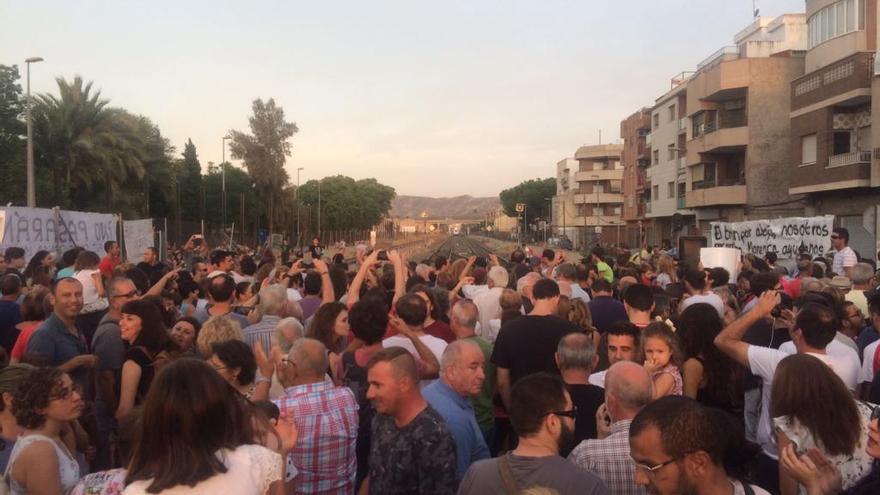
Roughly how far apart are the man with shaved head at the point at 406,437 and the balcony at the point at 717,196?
132ft

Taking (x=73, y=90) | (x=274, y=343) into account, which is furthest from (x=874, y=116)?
(x=73, y=90)

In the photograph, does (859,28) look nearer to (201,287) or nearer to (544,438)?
(201,287)

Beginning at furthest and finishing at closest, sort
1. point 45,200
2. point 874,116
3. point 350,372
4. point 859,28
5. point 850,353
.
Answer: point 45,200 < point 859,28 < point 874,116 < point 350,372 < point 850,353

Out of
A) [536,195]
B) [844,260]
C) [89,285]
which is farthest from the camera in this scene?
[536,195]

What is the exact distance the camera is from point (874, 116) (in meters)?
27.1

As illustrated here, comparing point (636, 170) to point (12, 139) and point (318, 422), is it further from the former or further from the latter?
point (318, 422)

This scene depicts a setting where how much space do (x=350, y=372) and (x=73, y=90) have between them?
118 feet

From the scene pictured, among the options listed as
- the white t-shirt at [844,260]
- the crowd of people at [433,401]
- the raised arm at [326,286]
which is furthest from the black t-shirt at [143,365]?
the white t-shirt at [844,260]

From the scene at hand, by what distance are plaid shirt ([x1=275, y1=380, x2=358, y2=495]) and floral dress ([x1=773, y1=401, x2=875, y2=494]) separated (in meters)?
2.26

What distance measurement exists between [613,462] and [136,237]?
666 inches

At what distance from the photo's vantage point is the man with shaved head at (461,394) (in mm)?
4133

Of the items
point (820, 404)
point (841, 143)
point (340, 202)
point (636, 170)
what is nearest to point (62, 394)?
point (820, 404)

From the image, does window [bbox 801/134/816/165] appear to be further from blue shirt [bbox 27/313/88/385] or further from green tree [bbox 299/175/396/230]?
green tree [bbox 299/175/396/230]

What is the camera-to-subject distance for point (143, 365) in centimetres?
516
